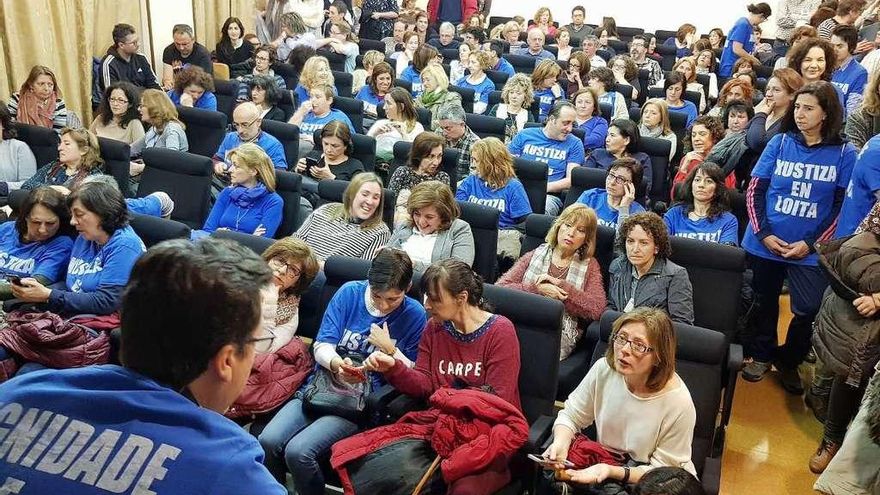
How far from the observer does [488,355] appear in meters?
2.87

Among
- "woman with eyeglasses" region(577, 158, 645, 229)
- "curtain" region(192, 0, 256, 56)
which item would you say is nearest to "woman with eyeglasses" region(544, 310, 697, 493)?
"woman with eyeglasses" region(577, 158, 645, 229)

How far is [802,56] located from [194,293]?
4.50m

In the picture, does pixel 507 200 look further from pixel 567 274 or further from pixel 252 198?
pixel 252 198

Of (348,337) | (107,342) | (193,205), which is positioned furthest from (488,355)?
(193,205)

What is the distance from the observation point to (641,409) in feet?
8.57

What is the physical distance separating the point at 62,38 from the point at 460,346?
5.42m

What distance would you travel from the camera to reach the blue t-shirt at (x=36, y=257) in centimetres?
358

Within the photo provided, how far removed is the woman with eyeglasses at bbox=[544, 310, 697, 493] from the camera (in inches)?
101

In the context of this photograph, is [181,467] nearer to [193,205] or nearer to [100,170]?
[193,205]

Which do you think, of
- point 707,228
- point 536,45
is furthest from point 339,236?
point 536,45

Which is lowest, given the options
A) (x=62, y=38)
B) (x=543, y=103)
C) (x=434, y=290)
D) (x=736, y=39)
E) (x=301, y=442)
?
(x=301, y=442)

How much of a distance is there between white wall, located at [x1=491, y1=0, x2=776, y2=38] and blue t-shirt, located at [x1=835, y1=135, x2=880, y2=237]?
342 inches

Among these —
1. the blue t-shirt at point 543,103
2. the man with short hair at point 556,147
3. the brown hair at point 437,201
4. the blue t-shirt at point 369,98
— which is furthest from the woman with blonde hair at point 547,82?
the brown hair at point 437,201

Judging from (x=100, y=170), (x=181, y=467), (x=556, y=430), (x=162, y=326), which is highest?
(x=162, y=326)
